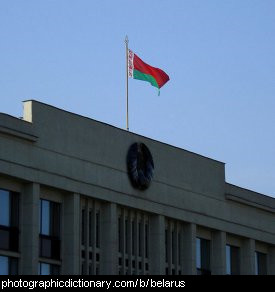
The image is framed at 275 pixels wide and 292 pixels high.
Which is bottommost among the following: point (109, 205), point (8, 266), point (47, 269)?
point (8, 266)

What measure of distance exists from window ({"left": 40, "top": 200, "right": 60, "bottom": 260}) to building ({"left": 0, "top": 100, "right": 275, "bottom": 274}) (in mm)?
42

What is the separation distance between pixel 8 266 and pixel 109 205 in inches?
266

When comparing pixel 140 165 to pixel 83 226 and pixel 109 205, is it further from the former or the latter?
pixel 83 226

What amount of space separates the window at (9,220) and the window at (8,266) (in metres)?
0.43

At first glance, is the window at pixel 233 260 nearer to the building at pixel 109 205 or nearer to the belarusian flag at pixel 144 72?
the building at pixel 109 205

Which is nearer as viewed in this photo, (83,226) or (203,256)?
(83,226)

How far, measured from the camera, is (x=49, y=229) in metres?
52.0

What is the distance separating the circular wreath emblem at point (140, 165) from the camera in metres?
55.9

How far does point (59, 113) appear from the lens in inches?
2063

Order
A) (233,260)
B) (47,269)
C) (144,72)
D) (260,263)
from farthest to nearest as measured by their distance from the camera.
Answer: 1. (260,263)
2. (233,260)
3. (144,72)
4. (47,269)

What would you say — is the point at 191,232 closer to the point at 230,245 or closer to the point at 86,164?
the point at 230,245

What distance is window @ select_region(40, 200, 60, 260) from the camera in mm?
51406

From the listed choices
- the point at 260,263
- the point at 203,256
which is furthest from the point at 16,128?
the point at 260,263
